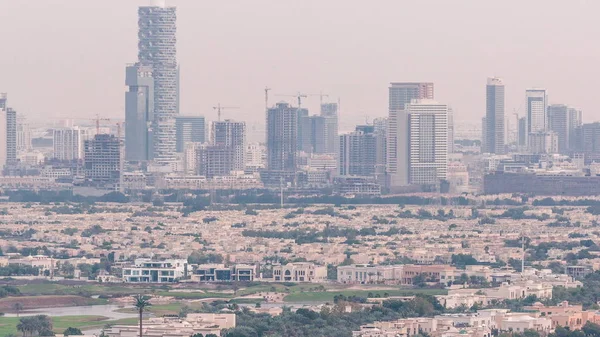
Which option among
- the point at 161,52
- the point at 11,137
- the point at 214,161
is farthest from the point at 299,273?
the point at 161,52

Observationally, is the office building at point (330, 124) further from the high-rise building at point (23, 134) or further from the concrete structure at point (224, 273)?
the concrete structure at point (224, 273)

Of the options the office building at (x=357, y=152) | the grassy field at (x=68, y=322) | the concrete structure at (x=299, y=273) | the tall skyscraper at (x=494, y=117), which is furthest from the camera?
the tall skyscraper at (x=494, y=117)

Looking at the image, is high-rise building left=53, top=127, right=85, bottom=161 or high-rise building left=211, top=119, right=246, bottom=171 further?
high-rise building left=53, top=127, right=85, bottom=161

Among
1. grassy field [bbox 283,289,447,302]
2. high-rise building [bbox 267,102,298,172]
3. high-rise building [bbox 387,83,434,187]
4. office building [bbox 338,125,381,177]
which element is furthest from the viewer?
high-rise building [bbox 267,102,298,172]

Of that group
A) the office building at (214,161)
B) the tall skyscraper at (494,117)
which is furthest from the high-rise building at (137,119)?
the tall skyscraper at (494,117)

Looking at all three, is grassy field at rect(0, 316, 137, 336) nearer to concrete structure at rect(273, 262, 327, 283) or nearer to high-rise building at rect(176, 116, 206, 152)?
concrete structure at rect(273, 262, 327, 283)

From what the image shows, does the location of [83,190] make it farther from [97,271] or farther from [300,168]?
[97,271]

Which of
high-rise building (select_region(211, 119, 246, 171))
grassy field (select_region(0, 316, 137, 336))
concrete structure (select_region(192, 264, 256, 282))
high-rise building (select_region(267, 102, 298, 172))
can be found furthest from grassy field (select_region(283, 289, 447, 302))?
high-rise building (select_region(211, 119, 246, 171))
